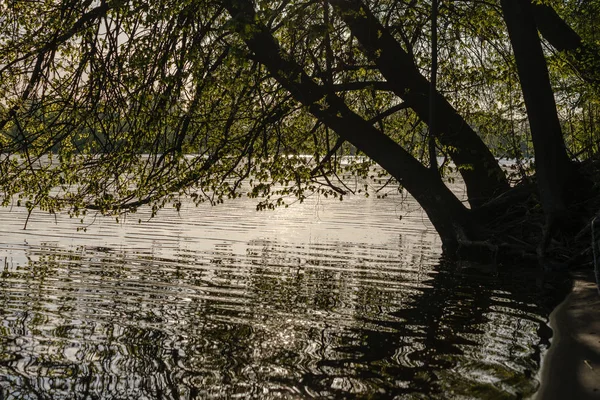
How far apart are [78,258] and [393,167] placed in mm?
7040

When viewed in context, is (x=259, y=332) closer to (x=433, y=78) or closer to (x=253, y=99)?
(x=433, y=78)

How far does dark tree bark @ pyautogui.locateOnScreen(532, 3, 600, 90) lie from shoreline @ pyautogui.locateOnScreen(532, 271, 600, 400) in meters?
7.54

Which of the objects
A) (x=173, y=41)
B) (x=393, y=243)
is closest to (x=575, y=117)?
(x=393, y=243)

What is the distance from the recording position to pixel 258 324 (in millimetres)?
9773

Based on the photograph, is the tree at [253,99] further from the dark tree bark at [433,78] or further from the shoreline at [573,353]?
the shoreline at [573,353]

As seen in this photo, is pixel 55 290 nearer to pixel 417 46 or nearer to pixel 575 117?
pixel 417 46

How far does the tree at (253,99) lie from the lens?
13391 millimetres

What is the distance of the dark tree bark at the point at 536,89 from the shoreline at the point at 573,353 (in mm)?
3882

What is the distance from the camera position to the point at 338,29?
17.0 meters

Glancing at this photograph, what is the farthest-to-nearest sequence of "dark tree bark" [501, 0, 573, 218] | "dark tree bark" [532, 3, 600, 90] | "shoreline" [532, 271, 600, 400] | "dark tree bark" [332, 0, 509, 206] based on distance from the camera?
"dark tree bark" [532, 3, 600, 90]
"dark tree bark" [332, 0, 509, 206]
"dark tree bark" [501, 0, 573, 218]
"shoreline" [532, 271, 600, 400]

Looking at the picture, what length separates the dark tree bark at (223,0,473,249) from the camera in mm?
15039

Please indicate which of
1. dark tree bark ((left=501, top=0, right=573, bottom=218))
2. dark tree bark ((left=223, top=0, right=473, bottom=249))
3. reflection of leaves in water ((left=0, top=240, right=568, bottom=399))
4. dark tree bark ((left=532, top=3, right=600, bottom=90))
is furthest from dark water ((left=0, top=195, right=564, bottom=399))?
dark tree bark ((left=532, top=3, right=600, bottom=90))

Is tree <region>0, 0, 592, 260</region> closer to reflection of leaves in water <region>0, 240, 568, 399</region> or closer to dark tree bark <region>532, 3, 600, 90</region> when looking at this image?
dark tree bark <region>532, 3, 600, 90</region>

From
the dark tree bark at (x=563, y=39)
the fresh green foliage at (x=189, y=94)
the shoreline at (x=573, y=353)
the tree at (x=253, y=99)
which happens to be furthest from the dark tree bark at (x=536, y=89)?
the shoreline at (x=573, y=353)
